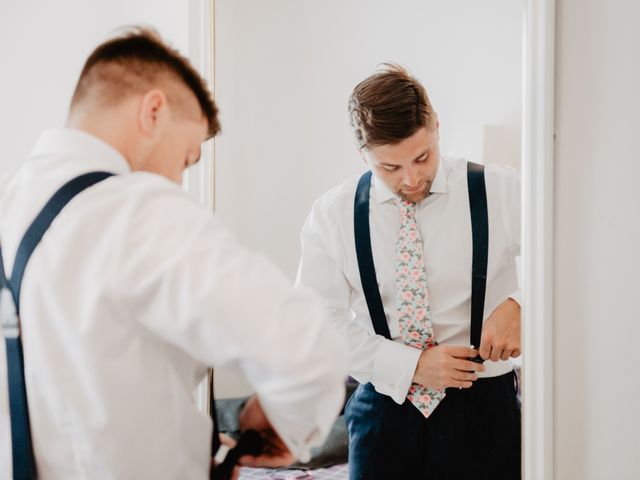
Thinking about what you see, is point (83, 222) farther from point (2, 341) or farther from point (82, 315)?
point (2, 341)

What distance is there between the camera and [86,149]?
0.84 metres

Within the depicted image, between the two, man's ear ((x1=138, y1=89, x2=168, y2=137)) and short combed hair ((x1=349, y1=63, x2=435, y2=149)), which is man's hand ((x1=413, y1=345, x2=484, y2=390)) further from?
man's ear ((x1=138, y1=89, x2=168, y2=137))

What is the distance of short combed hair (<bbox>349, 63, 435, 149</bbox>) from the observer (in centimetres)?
136

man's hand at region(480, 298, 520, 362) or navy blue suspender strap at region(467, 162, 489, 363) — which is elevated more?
navy blue suspender strap at region(467, 162, 489, 363)

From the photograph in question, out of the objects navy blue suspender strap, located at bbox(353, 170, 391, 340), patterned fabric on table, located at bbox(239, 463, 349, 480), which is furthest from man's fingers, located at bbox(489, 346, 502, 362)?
patterned fabric on table, located at bbox(239, 463, 349, 480)

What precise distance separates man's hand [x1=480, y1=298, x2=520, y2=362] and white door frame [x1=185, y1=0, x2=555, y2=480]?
0.26 feet

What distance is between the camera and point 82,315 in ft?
2.41

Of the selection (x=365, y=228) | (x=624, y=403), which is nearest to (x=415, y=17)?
(x=365, y=228)

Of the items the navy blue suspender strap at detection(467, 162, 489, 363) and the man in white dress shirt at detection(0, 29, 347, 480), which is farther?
the navy blue suspender strap at detection(467, 162, 489, 363)

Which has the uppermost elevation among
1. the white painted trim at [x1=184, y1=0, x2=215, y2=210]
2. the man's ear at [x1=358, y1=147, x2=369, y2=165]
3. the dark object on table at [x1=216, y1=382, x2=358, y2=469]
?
the white painted trim at [x1=184, y1=0, x2=215, y2=210]

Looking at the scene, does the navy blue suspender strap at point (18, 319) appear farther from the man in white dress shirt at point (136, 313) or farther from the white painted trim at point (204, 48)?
the white painted trim at point (204, 48)

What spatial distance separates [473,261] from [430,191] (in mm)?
216

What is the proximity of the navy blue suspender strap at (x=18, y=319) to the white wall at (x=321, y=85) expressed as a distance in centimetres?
82

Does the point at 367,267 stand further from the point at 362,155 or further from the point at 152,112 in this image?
the point at 152,112
